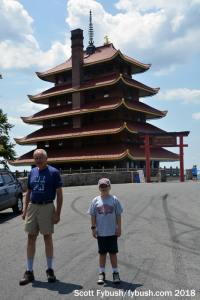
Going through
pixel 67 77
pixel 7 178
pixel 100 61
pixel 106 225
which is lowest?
pixel 106 225

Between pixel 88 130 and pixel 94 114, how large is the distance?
329 cm

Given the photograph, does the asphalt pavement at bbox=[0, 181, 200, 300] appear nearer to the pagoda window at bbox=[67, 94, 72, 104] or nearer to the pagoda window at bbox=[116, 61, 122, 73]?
the pagoda window at bbox=[116, 61, 122, 73]

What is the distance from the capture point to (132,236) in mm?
7438

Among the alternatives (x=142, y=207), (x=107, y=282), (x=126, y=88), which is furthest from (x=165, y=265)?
(x=126, y=88)

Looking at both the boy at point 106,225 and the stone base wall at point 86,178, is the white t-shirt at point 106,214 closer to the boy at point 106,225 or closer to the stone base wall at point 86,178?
the boy at point 106,225

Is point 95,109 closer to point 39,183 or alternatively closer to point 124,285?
point 39,183

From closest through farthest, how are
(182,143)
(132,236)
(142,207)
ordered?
(132,236)
(142,207)
(182,143)

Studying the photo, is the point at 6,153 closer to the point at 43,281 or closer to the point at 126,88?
the point at 126,88

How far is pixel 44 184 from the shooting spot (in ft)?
16.0

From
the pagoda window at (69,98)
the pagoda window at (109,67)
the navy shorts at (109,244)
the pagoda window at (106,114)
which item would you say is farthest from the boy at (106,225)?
the pagoda window at (69,98)

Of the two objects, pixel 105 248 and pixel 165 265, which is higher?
pixel 105 248

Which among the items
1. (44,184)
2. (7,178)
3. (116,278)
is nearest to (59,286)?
(116,278)

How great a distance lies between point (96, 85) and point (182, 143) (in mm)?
14678

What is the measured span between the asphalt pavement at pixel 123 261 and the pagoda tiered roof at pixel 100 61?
3341 cm
